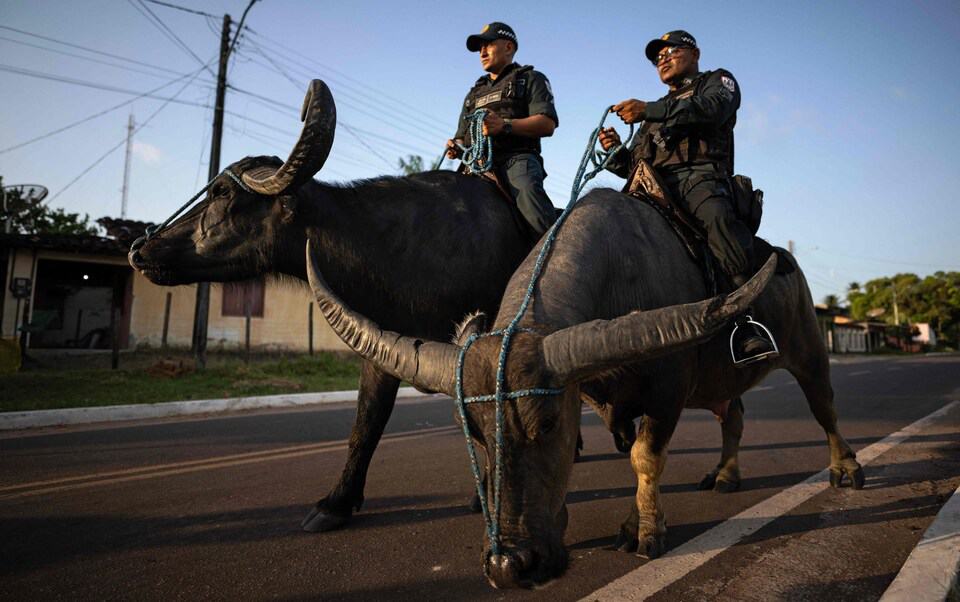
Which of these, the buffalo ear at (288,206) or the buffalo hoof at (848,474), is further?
the buffalo hoof at (848,474)

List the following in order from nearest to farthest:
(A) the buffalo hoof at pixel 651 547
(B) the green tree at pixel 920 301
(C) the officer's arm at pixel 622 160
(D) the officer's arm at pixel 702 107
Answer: (A) the buffalo hoof at pixel 651 547 < (D) the officer's arm at pixel 702 107 < (C) the officer's arm at pixel 622 160 < (B) the green tree at pixel 920 301

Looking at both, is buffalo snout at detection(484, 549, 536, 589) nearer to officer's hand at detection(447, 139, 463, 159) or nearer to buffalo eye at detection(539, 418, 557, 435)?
buffalo eye at detection(539, 418, 557, 435)

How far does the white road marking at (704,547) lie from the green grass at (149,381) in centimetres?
862

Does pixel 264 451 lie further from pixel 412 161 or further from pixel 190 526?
pixel 412 161

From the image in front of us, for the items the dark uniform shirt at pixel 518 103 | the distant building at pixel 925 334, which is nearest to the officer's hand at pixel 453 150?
the dark uniform shirt at pixel 518 103

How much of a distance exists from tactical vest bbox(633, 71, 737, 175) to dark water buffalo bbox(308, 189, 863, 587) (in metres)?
0.75

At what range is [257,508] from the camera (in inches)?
145

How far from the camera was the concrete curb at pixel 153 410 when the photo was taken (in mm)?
7137

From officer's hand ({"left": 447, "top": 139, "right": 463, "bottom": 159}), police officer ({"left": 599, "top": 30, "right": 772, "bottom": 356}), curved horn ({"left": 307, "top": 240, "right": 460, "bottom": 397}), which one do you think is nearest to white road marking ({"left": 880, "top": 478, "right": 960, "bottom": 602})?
police officer ({"left": 599, "top": 30, "right": 772, "bottom": 356})

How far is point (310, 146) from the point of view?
335cm

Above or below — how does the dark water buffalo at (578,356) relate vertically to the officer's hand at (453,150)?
below

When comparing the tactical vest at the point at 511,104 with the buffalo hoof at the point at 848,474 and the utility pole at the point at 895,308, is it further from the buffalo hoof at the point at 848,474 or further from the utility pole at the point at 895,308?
the utility pole at the point at 895,308

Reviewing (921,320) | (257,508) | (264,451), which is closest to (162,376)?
(264,451)

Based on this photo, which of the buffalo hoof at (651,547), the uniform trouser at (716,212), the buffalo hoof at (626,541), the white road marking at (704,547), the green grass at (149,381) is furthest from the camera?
the green grass at (149,381)
